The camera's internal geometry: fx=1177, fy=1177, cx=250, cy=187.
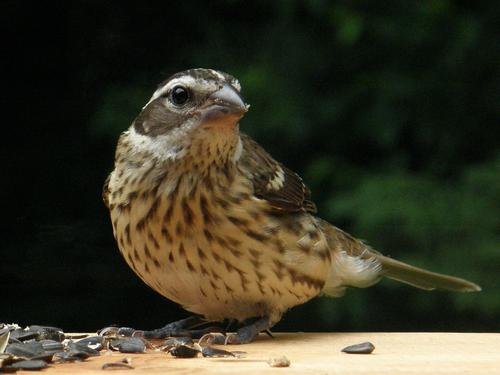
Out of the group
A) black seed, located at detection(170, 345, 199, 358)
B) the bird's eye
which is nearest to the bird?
the bird's eye

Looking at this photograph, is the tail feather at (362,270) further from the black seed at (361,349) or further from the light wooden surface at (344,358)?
the black seed at (361,349)

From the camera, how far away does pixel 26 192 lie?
15.3ft

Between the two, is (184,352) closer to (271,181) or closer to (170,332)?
(170,332)

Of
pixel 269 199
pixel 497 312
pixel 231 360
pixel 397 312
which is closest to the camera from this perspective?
pixel 231 360

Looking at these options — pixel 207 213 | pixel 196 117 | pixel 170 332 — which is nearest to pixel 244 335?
pixel 170 332

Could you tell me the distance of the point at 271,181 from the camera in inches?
125

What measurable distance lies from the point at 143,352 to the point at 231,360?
0.26 metres

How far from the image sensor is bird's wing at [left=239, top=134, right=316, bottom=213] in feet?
10.2

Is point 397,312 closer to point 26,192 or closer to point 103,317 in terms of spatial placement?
point 103,317

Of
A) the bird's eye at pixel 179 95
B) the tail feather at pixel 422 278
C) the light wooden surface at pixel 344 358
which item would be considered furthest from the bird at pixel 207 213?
the tail feather at pixel 422 278

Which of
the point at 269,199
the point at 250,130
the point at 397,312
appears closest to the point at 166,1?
the point at 250,130

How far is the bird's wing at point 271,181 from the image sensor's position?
310 cm

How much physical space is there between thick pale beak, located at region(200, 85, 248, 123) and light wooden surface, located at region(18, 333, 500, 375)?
0.55 meters

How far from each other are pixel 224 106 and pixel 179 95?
173mm
